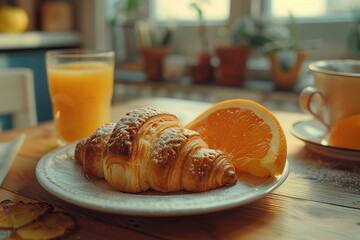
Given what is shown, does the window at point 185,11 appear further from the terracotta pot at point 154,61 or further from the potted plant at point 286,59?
the potted plant at point 286,59

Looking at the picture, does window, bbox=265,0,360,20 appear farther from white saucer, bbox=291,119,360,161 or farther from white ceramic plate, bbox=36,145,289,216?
white ceramic plate, bbox=36,145,289,216

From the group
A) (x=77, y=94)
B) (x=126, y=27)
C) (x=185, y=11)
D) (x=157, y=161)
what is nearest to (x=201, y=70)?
(x=185, y=11)

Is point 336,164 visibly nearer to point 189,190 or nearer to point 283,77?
point 189,190

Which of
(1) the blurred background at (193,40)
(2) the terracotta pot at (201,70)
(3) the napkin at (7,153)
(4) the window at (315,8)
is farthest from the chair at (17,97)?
(4) the window at (315,8)

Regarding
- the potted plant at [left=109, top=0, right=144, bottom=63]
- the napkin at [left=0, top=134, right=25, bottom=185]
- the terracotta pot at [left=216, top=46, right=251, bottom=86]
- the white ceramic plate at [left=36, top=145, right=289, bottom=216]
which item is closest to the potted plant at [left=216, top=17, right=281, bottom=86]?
the terracotta pot at [left=216, top=46, right=251, bottom=86]

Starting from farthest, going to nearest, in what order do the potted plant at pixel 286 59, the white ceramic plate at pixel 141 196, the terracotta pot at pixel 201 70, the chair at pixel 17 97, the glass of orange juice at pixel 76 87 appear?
the terracotta pot at pixel 201 70 < the potted plant at pixel 286 59 < the chair at pixel 17 97 < the glass of orange juice at pixel 76 87 < the white ceramic plate at pixel 141 196

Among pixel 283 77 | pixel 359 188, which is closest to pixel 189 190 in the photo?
pixel 359 188
